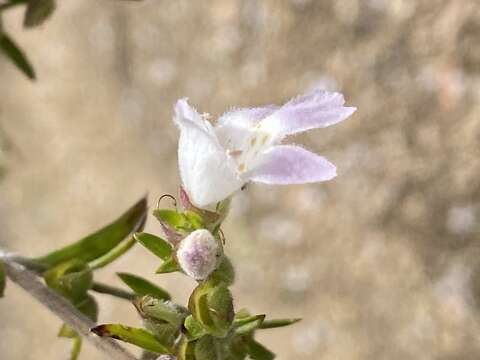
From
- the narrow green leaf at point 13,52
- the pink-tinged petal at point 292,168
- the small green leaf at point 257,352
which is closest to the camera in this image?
the pink-tinged petal at point 292,168

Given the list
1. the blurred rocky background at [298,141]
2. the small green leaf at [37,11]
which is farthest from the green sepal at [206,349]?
the blurred rocky background at [298,141]

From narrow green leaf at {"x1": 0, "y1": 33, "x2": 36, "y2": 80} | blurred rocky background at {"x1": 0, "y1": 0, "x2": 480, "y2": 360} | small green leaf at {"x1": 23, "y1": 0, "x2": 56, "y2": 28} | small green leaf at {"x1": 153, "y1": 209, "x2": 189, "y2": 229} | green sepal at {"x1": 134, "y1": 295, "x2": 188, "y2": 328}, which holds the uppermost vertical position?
blurred rocky background at {"x1": 0, "y1": 0, "x2": 480, "y2": 360}

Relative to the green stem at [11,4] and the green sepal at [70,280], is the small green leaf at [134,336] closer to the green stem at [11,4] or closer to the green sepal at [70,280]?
the green sepal at [70,280]

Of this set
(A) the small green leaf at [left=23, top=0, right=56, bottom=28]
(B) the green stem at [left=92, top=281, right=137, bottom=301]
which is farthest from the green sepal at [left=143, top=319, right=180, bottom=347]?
(A) the small green leaf at [left=23, top=0, right=56, bottom=28]

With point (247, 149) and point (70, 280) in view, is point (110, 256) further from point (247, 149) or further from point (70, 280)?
point (247, 149)

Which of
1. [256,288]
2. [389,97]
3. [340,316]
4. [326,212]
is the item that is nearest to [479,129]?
[389,97]

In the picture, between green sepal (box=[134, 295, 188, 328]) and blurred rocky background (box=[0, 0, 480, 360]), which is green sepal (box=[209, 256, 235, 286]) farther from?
blurred rocky background (box=[0, 0, 480, 360])

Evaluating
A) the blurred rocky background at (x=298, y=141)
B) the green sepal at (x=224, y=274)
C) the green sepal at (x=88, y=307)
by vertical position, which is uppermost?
the blurred rocky background at (x=298, y=141)

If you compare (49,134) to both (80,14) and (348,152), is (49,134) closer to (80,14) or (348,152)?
(80,14)
